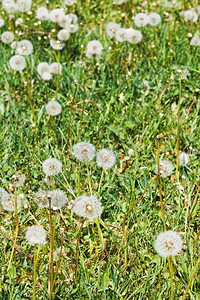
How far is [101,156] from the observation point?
6.92ft

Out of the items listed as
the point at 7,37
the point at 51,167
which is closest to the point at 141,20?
the point at 7,37

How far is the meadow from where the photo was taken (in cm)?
183

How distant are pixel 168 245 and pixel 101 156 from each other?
2.18 feet

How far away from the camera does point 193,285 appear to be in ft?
6.03

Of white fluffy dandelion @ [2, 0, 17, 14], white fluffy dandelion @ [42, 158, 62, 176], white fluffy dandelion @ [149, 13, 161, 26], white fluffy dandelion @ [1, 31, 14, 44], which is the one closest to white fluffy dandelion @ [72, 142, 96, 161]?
white fluffy dandelion @ [42, 158, 62, 176]

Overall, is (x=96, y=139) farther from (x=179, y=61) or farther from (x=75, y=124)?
(x=179, y=61)

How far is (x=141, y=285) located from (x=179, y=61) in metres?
1.81

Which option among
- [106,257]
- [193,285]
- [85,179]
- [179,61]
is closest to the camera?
[193,285]

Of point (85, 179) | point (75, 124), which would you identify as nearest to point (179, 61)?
point (75, 124)

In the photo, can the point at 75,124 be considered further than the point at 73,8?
No

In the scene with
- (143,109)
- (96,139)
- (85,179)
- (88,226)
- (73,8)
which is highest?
(73,8)

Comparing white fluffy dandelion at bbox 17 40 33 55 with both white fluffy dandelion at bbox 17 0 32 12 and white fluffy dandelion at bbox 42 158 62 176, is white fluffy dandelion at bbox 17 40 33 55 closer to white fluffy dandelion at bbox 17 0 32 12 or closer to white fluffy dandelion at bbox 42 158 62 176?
white fluffy dandelion at bbox 17 0 32 12

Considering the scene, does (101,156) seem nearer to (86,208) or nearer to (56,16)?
(86,208)

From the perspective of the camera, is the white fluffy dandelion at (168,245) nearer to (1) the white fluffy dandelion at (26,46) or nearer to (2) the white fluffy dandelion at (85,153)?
(2) the white fluffy dandelion at (85,153)
